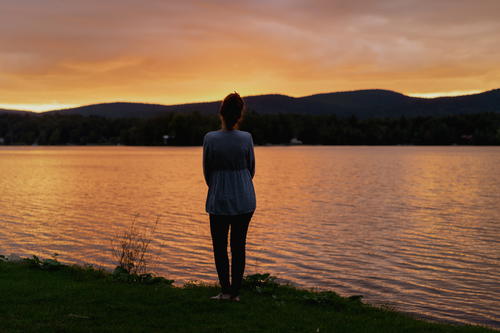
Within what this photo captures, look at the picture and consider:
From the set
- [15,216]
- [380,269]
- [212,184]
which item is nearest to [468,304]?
[380,269]

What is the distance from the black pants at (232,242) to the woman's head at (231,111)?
1336 millimetres

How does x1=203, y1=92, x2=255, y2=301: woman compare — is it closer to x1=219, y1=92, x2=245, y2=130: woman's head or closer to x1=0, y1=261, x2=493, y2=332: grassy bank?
x1=219, y1=92, x2=245, y2=130: woman's head

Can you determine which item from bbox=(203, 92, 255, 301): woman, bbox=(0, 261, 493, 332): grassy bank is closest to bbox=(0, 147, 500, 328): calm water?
bbox=(0, 261, 493, 332): grassy bank

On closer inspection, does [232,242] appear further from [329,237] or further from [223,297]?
[329,237]

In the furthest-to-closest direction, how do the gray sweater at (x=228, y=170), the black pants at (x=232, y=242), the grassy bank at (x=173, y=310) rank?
1. the black pants at (x=232, y=242)
2. the gray sweater at (x=228, y=170)
3. the grassy bank at (x=173, y=310)

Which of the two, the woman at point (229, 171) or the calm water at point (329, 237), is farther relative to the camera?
the calm water at point (329, 237)

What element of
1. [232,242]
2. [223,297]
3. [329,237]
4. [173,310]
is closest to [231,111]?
[232,242]

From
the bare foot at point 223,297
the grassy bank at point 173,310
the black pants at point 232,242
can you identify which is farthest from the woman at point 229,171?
the grassy bank at point 173,310

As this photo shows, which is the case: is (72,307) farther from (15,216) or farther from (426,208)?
(426,208)

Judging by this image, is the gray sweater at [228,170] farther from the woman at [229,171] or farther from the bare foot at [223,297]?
the bare foot at [223,297]

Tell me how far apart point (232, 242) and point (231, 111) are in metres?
1.95

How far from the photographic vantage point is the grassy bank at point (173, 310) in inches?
259

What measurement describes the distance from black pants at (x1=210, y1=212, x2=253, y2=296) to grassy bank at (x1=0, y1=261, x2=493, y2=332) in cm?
35

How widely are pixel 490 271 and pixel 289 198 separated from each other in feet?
60.9
